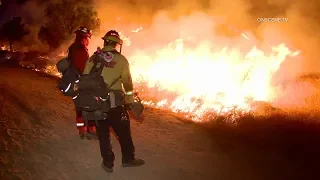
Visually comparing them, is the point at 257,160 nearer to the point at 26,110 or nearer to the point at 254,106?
the point at 254,106

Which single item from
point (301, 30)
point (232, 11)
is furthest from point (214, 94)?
point (301, 30)

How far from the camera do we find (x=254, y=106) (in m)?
9.29

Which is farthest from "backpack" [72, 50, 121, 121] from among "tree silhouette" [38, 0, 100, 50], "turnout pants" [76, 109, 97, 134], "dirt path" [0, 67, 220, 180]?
"tree silhouette" [38, 0, 100, 50]

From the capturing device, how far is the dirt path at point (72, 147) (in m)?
4.62

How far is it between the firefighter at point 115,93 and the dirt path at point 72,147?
461mm

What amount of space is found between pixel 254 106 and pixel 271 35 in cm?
585

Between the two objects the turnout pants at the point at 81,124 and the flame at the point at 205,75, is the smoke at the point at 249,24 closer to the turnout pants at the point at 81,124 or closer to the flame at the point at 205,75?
the flame at the point at 205,75

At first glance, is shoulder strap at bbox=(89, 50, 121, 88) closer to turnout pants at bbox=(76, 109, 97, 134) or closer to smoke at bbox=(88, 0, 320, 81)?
turnout pants at bbox=(76, 109, 97, 134)

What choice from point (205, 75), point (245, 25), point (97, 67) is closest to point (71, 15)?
point (245, 25)

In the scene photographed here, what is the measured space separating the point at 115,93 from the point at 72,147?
1588 millimetres

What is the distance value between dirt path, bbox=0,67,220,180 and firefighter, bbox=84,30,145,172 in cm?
46

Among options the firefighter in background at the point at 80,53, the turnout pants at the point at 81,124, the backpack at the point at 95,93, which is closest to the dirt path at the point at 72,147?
the turnout pants at the point at 81,124

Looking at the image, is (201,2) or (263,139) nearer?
(263,139)

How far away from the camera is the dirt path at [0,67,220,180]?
462 centimetres
